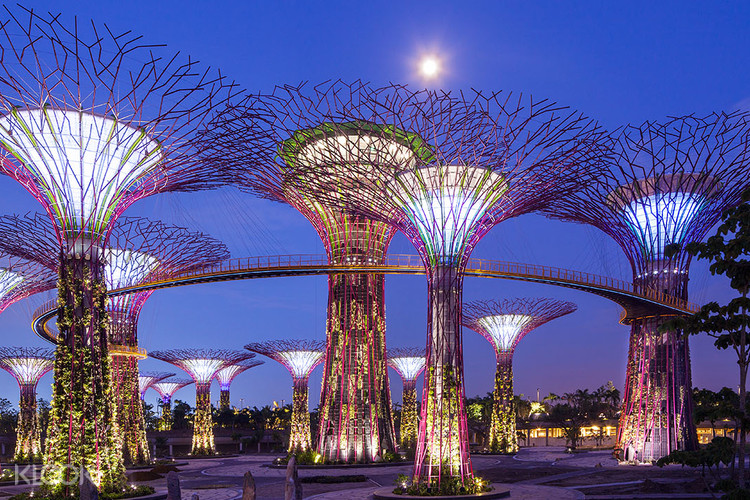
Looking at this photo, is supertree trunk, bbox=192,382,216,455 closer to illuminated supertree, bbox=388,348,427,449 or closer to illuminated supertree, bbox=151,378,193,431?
illuminated supertree, bbox=388,348,427,449

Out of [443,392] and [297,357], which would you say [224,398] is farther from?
[443,392]

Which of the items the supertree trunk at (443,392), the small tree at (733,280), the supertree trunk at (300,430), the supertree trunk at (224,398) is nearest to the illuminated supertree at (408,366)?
the supertree trunk at (300,430)

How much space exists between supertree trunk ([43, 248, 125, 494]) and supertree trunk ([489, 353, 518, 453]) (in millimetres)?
29811

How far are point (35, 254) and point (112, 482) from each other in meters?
15.2

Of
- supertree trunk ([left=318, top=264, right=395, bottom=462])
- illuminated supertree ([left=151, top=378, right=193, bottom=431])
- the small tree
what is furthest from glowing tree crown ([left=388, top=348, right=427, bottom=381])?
the small tree

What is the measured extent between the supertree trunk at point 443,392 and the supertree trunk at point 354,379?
1188cm

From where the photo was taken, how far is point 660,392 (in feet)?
106

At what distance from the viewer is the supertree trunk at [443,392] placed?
2092cm

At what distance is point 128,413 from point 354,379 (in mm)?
14129

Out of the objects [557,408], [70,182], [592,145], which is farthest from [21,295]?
[557,408]

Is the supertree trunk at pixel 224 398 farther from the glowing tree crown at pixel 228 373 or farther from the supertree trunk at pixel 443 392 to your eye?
the supertree trunk at pixel 443 392

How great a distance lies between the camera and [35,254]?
1224 inches

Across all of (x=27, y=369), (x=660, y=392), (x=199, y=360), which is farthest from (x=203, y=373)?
(x=660, y=392)

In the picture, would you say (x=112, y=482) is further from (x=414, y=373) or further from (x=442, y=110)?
(x=414, y=373)
